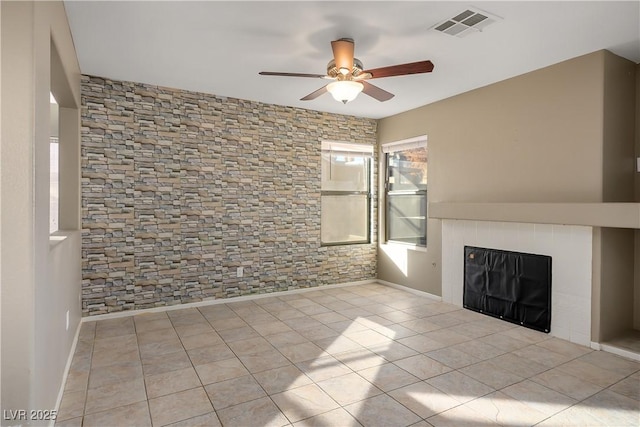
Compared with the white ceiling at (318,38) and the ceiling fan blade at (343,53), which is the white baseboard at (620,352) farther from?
the ceiling fan blade at (343,53)

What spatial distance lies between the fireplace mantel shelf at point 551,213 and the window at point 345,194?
5.32ft

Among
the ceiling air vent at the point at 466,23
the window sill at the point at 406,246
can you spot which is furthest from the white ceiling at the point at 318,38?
the window sill at the point at 406,246

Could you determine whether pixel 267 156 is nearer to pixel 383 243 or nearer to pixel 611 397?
pixel 383 243

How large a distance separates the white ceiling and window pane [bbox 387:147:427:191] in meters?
1.27

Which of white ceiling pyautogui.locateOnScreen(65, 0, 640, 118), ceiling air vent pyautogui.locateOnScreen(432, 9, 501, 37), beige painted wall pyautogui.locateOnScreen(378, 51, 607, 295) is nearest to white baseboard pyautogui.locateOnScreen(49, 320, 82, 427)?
white ceiling pyautogui.locateOnScreen(65, 0, 640, 118)

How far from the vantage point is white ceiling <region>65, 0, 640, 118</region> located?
2.55 meters

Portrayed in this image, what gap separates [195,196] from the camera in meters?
4.49

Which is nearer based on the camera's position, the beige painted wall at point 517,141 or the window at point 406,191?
the beige painted wall at point 517,141

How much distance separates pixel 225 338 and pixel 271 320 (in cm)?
63

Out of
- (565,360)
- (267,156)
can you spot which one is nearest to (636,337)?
(565,360)

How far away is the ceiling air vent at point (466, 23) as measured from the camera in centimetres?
261

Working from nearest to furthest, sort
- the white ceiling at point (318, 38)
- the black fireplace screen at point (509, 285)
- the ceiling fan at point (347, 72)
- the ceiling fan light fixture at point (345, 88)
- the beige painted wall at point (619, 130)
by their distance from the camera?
the white ceiling at point (318, 38) < the ceiling fan at point (347, 72) < the ceiling fan light fixture at point (345, 88) < the beige painted wall at point (619, 130) < the black fireplace screen at point (509, 285)

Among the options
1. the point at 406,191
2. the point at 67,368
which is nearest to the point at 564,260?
the point at 406,191
